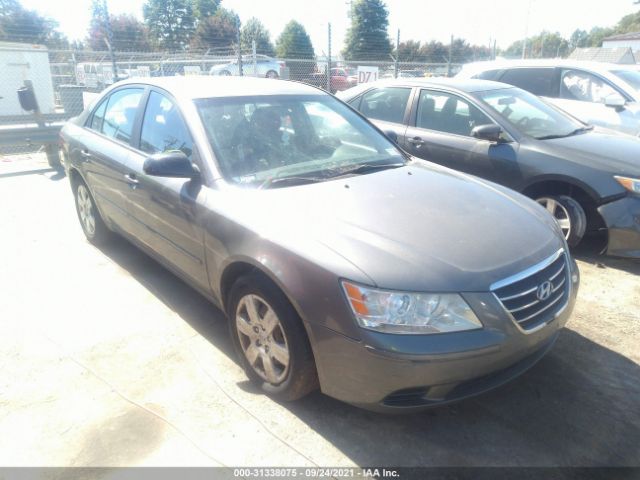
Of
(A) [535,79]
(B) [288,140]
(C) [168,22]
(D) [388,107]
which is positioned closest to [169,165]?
(B) [288,140]

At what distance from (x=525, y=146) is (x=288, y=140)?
2.64 m

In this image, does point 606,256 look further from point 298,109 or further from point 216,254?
point 216,254

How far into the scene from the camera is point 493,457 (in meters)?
2.25

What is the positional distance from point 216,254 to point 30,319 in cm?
176

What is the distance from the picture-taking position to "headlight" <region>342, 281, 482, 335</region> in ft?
6.64

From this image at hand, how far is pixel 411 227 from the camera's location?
240cm

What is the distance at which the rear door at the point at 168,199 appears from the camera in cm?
292

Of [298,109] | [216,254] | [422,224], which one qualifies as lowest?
[216,254]

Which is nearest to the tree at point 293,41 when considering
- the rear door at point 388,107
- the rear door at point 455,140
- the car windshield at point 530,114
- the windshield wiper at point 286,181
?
the rear door at point 388,107

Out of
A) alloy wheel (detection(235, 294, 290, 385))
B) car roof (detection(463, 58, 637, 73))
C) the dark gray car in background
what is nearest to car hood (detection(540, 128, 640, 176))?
the dark gray car in background

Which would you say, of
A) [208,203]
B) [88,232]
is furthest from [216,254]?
[88,232]

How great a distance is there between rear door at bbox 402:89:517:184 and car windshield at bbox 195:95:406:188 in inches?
65.1

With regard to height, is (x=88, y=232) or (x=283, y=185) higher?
(x=283, y=185)

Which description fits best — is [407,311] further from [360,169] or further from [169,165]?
[169,165]
